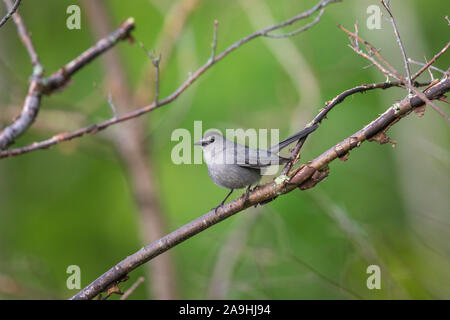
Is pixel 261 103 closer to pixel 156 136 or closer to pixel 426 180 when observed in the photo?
pixel 156 136

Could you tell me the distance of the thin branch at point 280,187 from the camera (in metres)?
1.96

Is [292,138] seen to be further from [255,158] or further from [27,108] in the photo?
[27,108]

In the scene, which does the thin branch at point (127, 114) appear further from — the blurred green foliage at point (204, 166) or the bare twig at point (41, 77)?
the blurred green foliage at point (204, 166)

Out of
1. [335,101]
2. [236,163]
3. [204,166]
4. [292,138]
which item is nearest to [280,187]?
[335,101]

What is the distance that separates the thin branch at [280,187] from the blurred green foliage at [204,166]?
2558mm

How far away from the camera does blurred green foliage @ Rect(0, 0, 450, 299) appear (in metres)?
5.72

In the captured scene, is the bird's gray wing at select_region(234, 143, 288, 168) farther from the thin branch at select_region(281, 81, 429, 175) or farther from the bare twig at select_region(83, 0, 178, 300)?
the bare twig at select_region(83, 0, 178, 300)

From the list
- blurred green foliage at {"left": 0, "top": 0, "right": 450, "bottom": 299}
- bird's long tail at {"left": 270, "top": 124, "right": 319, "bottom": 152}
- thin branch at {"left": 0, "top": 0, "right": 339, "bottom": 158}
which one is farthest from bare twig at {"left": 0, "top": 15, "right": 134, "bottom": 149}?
blurred green foliage at {"left": 0, "top": 0, "right": 450, "bottom": 299}

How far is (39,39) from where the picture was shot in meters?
9.51

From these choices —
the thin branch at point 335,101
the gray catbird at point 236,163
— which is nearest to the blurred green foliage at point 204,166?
→ the gray catbird at point 236,163

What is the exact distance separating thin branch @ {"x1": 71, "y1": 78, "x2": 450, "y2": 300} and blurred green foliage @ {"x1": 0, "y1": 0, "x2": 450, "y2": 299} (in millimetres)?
2558

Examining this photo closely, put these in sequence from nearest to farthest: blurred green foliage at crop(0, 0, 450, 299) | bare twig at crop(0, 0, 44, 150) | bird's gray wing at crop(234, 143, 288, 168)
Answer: bare twig at crop(0, 0, 44, 150) < bird's gray wing at crop(234, 143, 288, 168) < blurred green foliage at crop(0, 0, 450, 299)

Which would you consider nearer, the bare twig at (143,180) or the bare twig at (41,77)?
the bare twig at (41,77)

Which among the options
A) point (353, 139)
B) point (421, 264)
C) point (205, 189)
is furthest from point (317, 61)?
point (353, 139)
